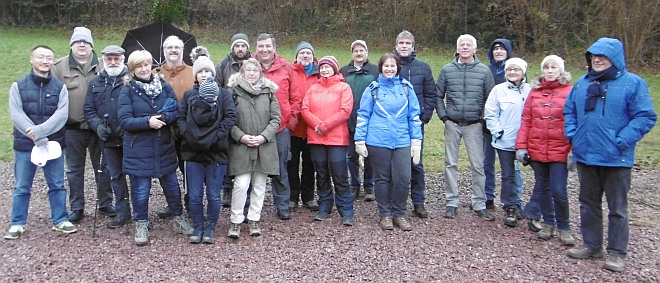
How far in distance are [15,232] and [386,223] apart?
141 inches

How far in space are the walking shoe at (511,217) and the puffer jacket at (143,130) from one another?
138 inches

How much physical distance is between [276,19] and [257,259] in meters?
22.4

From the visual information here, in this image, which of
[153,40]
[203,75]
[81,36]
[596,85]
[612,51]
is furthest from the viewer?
[153,40]

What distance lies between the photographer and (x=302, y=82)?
264 inches

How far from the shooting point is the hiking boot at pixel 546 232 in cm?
595

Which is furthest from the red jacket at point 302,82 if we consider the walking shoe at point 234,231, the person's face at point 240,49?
the walking shoe at point 234,231

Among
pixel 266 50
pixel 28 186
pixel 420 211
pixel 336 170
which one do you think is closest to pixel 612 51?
pixel 420 211

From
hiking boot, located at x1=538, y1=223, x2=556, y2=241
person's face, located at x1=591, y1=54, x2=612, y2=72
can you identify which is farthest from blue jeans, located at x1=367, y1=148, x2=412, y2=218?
person's face, located at x1=591, y1=54, x2=612, y2=72

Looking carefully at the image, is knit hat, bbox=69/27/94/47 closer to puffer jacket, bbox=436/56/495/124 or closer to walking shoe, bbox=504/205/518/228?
puffer jacket, bbox=436/56/495/124

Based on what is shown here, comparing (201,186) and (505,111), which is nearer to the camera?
(201,186)

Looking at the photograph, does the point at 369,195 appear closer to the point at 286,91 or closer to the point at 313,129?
the point at 313,129

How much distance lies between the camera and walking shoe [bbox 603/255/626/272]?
513 cm

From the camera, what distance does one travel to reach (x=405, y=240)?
19.2 ft

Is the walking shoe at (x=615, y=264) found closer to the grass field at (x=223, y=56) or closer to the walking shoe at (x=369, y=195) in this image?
the walking shoe at (x=369, y=195)
